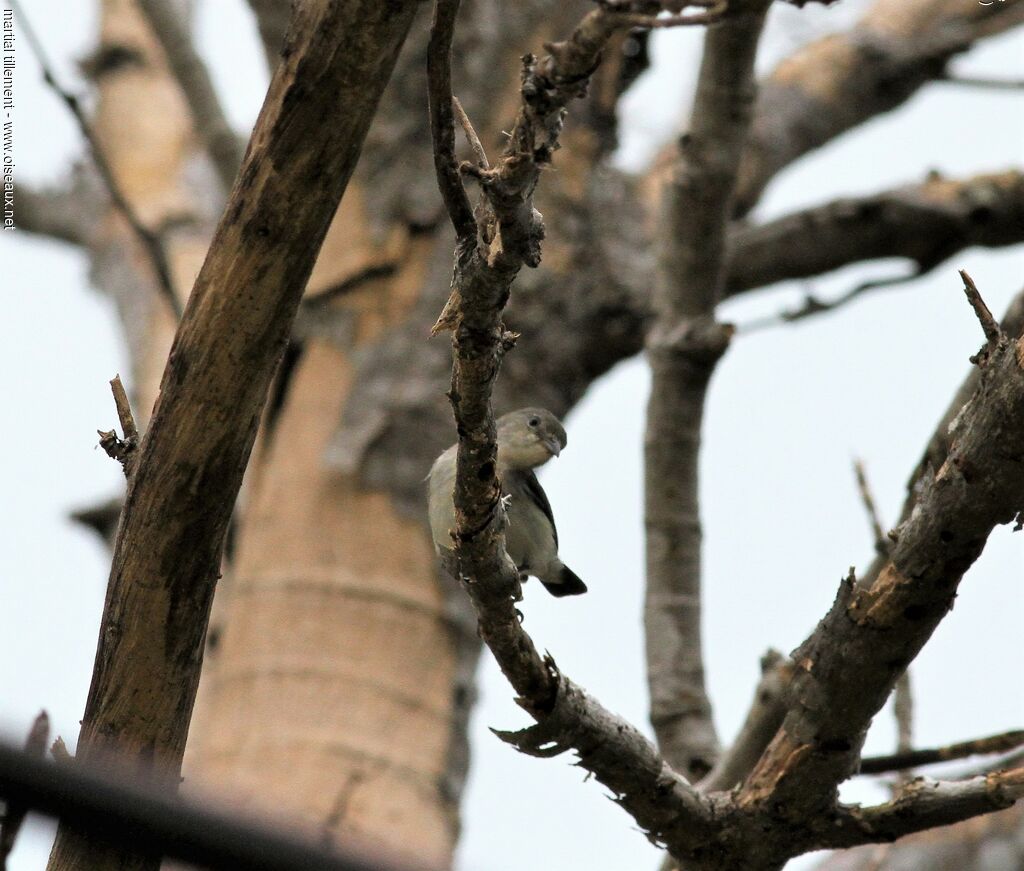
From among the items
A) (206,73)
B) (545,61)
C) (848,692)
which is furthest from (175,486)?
(206,73)

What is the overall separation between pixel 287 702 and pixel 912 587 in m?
3.15

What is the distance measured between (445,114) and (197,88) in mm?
5235

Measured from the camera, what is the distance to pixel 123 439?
2.43m

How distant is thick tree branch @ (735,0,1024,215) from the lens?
23.6ft

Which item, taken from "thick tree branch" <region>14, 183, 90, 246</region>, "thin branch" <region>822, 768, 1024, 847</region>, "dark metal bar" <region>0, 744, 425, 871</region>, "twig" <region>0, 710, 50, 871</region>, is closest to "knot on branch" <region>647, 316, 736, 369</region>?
"thin branch" <region>822, 768, 1024, 847</region>

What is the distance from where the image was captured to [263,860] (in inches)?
34.4

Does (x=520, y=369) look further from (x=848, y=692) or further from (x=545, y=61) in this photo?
(x=545, y=61)

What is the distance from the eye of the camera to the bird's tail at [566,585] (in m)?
4.04

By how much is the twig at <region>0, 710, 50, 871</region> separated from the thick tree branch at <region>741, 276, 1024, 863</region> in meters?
1.38

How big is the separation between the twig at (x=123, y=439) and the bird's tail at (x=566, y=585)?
181 centimetres

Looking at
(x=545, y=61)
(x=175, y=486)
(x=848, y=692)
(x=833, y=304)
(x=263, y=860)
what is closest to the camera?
(x=263, y=860)

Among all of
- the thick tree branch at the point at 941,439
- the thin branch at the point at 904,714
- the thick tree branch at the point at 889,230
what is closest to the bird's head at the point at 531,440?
the thick tree branch at the point at 941,439

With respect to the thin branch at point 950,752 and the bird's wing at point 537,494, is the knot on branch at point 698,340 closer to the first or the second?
the bird's wing at point 537,494

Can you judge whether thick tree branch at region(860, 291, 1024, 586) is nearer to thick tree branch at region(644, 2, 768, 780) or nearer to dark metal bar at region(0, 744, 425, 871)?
thick tree branch at region(644, 2, 768, 780)
